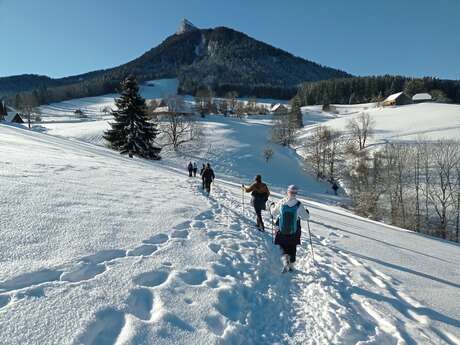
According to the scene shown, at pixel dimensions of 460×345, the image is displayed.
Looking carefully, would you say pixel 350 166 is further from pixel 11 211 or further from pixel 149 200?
pixel 11 211

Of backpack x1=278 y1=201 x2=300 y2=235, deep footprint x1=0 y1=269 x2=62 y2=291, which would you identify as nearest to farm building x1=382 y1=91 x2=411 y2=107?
backpack x1=278 y1=201 x2=300 y2=235

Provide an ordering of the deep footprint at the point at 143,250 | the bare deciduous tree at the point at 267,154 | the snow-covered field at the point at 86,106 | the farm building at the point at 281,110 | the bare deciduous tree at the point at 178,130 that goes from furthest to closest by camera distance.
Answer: the snow-covered field at the point at 86,106 < the farm building at the point at 281,110 < the bare deciduous tree at the point at 178,130 < the bare deciduous tree at the point at 267,154 < the deep footprint at the point at 143,250

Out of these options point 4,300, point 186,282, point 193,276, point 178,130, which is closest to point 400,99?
point 178,130

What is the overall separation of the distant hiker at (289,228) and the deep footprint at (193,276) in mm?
1958

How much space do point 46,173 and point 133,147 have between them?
23.2m

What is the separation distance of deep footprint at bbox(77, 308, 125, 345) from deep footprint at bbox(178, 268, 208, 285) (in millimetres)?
1358

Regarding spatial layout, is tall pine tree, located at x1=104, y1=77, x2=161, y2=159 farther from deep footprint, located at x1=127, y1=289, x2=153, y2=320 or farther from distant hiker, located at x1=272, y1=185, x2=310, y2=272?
deep footprint, located at x1=127, y1=289, x2=153, y2=320

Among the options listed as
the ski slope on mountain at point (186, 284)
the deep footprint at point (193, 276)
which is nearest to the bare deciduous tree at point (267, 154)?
the ski slope on mountain at point (186, 284)

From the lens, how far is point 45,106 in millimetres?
124688

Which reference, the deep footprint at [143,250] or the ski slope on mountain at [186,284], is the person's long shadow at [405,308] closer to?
the ski slope on mountain at [186,284]

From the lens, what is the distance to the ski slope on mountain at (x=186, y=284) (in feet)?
10.7

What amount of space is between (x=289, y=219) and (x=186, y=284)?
2663 millimetres

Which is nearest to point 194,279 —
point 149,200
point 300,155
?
point 149,200

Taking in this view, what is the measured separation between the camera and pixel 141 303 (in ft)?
12.3
